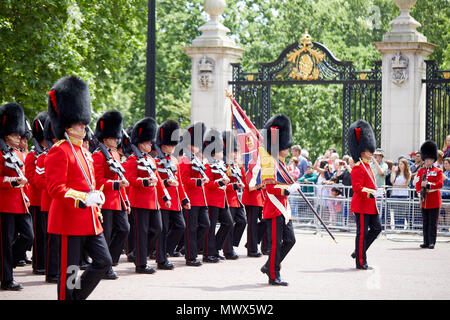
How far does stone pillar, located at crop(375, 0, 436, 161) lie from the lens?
56.4 ft

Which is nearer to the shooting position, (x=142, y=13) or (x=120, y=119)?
(x=120, y=119)

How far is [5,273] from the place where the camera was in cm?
883

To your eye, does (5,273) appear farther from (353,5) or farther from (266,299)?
(353,5)

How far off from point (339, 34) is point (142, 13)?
13.5 metres

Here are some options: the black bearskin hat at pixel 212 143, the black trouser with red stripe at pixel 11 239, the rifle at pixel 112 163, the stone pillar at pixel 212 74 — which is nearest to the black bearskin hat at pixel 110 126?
the rifle at pixel 112 163

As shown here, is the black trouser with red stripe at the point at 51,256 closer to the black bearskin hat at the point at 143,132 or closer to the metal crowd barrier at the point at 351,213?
the black bearskin hat at the point at 143,132

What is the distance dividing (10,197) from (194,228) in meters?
2.96

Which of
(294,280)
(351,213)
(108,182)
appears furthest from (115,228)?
(351,213)

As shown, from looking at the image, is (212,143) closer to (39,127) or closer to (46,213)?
(39,127)

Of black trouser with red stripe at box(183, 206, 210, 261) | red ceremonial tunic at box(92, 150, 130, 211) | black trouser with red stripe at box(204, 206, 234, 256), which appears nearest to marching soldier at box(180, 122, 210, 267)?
black trouser with red stripe at box(183, 206, 210, 261)

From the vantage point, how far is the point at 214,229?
38.6ft

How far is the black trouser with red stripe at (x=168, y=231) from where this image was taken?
35.0 ft

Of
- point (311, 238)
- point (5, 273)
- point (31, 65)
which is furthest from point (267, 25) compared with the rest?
point (5, 273)

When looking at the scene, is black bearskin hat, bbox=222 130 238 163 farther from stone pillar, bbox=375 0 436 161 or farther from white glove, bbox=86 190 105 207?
white glove, bbox=86 190 105 207
